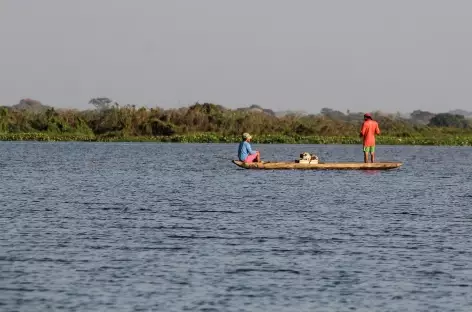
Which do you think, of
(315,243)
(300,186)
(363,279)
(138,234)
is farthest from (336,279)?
(300,186)

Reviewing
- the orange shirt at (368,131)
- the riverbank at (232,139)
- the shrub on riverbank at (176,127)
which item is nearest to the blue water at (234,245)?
the orange shirt at (368,131)

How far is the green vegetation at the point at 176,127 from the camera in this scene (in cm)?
8812

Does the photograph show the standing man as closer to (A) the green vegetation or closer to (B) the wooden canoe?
(B) the wooden canoe

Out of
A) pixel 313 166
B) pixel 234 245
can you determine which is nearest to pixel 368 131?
pixel 313 166

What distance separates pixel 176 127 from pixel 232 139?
18.2 ft

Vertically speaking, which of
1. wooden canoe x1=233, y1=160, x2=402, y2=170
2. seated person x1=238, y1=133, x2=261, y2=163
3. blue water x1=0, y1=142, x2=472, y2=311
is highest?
seated person x1=238, y1=133, x2=261, y2=163

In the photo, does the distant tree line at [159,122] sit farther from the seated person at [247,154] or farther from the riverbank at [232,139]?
the seated person at [247,154]

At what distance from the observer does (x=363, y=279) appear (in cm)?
1766

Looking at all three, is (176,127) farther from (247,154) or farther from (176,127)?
(247,154)

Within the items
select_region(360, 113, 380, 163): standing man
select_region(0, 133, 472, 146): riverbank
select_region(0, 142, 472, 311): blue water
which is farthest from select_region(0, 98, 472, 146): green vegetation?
select_region(0, 142, 472, 311): blue water

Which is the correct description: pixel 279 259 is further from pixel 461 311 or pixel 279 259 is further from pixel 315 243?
pixel 461 311

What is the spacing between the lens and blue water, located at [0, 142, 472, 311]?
16250 millimetres

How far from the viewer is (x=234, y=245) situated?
69.6 ft

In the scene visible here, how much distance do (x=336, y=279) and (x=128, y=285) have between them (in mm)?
3056
